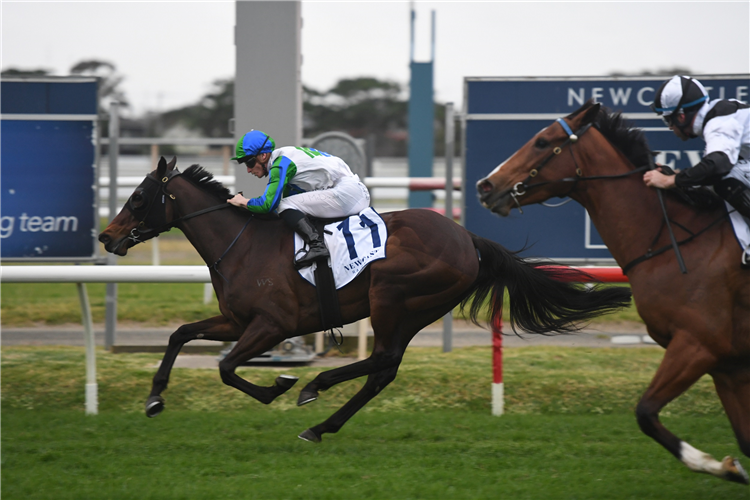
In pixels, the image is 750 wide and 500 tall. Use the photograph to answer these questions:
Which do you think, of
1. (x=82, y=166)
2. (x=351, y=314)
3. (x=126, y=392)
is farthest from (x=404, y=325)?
(x=82, y=166)

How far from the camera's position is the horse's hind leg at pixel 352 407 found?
475 centimetres

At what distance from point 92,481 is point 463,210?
3449 millimetres

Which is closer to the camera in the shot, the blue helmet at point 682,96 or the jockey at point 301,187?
the blue helmet at point 682,96

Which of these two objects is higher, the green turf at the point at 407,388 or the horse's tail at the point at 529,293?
the horse's tail at the point at 529,293

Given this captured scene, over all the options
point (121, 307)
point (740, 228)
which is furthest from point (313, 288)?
point (121, 307)

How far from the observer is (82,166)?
6.60 m

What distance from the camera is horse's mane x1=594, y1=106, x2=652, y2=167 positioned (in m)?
4.30

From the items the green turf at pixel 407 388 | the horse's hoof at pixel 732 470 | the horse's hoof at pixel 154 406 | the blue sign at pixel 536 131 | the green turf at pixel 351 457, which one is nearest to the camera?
the horse's hoof at pixel 732 470

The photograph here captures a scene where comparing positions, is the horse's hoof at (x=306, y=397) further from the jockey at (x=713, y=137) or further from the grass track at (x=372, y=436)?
the jockey at (x=713, y=137)

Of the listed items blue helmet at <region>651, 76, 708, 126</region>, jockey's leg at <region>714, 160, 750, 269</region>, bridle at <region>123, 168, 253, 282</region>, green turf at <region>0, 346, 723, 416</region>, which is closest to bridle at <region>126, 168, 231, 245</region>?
bridle at <region>123, 168, 253, 282</region>

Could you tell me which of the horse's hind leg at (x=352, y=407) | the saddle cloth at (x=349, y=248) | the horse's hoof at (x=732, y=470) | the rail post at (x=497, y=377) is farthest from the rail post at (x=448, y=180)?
the horse's hoof at (x=732, y=470)

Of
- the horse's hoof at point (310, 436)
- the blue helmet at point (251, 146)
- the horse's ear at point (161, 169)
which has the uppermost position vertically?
the blue helmet at point (251, 146)

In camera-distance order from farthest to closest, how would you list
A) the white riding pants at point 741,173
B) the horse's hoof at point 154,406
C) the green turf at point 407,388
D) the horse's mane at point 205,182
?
the green turf at point 407,388, the horse's mane at point 205,182, the horse's hoof at point 154,406, the white riding pants at point 741,173

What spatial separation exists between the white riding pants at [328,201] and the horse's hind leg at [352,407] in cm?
99
